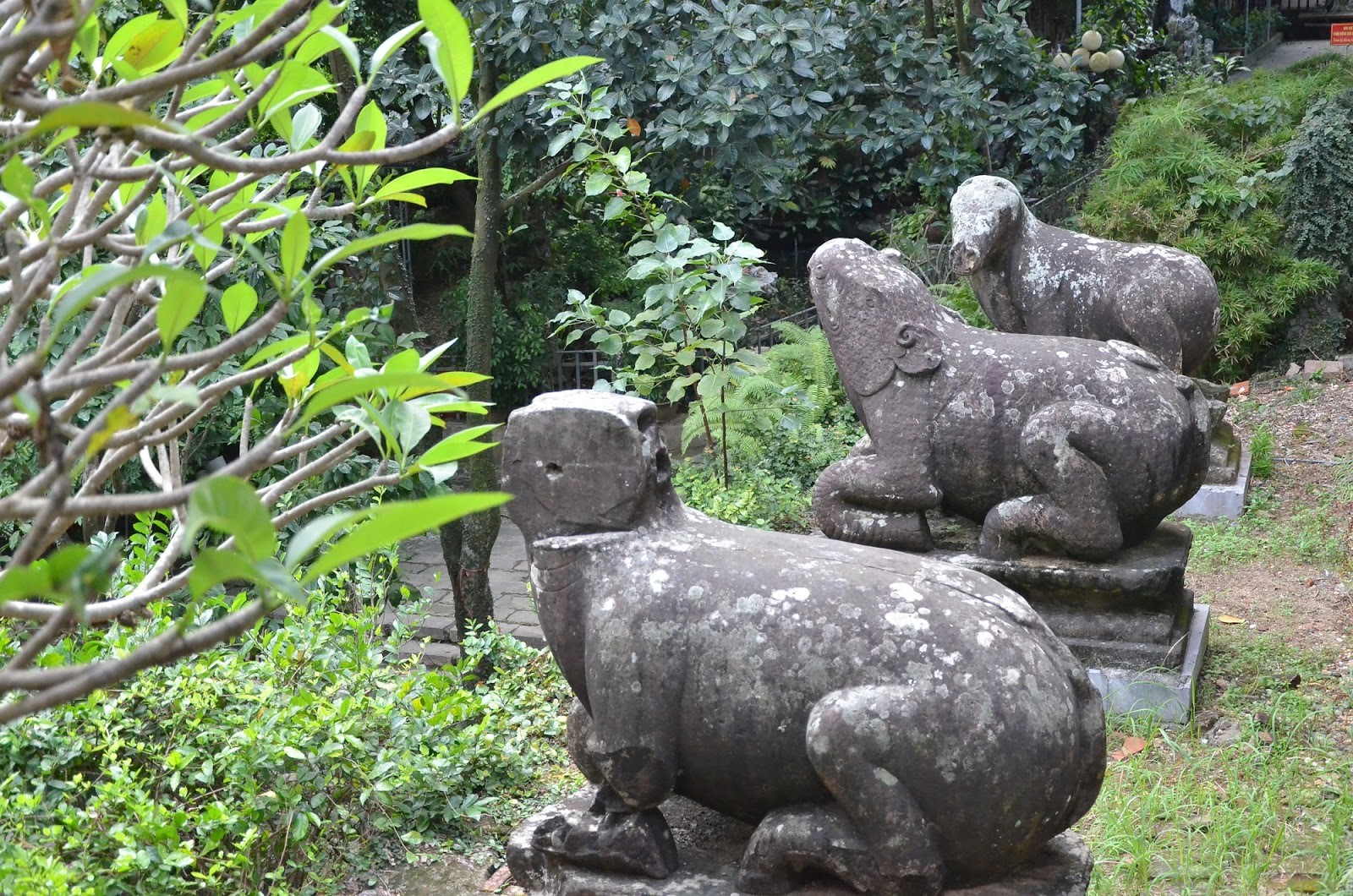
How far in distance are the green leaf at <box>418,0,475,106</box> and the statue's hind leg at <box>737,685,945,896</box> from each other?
1.29 meters

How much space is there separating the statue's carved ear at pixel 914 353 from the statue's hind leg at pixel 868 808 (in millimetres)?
2173

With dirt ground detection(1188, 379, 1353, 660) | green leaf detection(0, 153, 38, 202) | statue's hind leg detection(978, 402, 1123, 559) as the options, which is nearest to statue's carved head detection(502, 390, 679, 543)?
green leaf detection(0, 153, 38, 202)

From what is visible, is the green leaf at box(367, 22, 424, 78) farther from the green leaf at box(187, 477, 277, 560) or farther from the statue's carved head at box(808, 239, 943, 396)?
the statue's carved head at box(808, 239, 943, 396)

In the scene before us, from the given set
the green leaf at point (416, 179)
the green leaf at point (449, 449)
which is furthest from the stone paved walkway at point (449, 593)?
the green leaf at point (416, 179)

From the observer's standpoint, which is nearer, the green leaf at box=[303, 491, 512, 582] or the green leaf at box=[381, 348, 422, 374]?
the green leaf at box=[303, 491, 512, 582]

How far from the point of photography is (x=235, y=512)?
3.64 ft

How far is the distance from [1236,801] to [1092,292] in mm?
2852

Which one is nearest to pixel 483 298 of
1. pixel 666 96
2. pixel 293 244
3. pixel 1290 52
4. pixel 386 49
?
pixel 666 96

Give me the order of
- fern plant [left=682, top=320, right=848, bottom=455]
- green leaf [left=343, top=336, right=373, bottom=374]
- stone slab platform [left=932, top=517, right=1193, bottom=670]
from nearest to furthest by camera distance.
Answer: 1. green leaf [left=343, top=336, right=373, bottom=374]
2. stone slab platform [left=932, top=517, right=1193, bottom=670]
3. fern plant [left=682, top=320, right=848, bottom=455]

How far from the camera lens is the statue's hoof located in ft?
8.38

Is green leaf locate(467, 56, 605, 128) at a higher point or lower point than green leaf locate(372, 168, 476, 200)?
higher

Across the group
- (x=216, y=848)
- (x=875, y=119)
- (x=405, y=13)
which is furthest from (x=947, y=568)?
(x=875, y=119)

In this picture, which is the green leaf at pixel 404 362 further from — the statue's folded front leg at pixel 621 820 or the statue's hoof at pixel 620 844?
the statue's hoof at pixel 620 844

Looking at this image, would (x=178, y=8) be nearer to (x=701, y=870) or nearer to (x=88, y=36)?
(x=88, y=36)
